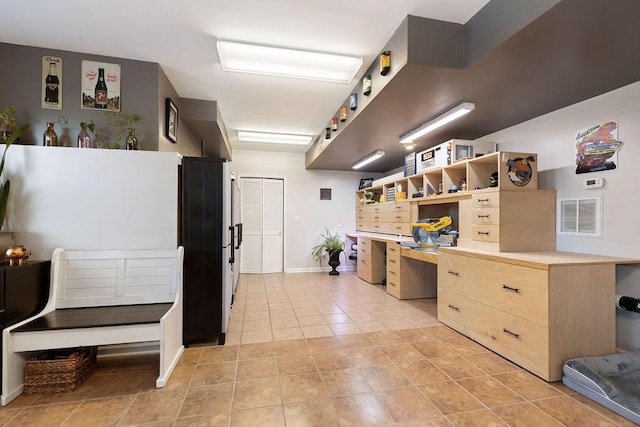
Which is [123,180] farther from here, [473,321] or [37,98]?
[473,321]

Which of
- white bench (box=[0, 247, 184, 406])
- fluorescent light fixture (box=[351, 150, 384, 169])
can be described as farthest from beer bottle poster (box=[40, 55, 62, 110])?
fluorescent light fixture (box=[351, 150, 384, 169])

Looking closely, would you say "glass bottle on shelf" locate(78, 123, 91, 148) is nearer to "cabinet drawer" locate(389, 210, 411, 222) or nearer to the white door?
the white door

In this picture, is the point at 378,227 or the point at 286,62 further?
the point at 378,227

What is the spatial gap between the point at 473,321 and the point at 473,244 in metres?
0.78

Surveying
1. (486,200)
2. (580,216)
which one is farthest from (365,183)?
(580,216)

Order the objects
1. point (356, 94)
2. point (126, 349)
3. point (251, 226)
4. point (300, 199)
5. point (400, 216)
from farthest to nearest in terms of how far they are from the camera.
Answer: point (300, 199) → point (251, 226) → point (400, 216) → point (356, 94) → point (126, 349)

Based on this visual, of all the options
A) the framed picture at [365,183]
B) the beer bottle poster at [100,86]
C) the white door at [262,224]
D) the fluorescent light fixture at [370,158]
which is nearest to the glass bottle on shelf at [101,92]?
the beer bottle poster at [100,86]

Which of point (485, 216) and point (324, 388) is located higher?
point (485, 216)

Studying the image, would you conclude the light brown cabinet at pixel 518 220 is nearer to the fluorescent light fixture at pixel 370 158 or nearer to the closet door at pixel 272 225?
the fluorescent light fixture at pixel 370 158

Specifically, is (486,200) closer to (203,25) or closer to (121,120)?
(203,25)

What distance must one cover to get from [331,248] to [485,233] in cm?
344

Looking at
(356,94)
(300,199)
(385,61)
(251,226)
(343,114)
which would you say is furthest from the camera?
(300,199)

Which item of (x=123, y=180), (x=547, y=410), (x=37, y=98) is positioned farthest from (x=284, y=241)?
(x=547, y=410)

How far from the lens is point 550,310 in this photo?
196 centimetres
